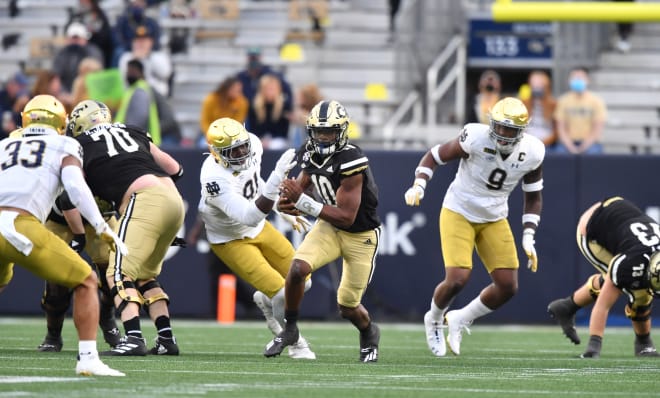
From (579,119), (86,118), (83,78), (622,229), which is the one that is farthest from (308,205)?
(83,78)

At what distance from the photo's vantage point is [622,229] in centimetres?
1062

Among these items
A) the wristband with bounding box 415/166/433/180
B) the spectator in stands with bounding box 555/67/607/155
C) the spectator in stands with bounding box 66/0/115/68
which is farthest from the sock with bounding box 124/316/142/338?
the spectator in stands with bounding box 66/0/115/68

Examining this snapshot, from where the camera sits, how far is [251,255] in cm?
994

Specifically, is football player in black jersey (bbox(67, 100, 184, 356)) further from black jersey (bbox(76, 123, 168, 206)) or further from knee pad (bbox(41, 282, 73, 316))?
knee pad (bbox(41, 282, 73, 316))

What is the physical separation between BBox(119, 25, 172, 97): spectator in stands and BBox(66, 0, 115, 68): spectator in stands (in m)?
0.61

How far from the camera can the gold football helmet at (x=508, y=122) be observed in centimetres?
1011

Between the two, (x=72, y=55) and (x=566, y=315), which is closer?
(x=566, y=315)

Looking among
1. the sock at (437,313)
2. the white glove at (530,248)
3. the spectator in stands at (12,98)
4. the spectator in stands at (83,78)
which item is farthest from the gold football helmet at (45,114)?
the spectator in stands at (12,98)

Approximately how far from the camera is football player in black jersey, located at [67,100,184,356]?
9375 millimetres

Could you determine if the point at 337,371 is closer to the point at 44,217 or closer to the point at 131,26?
the point at 44,217

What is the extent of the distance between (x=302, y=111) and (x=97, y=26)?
3963mm

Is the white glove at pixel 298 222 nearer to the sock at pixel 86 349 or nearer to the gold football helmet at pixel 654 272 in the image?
the gold football helmet at pixel 654 272

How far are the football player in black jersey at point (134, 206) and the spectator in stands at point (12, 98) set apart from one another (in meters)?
7.64

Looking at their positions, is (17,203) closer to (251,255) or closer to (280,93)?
(251,255)
